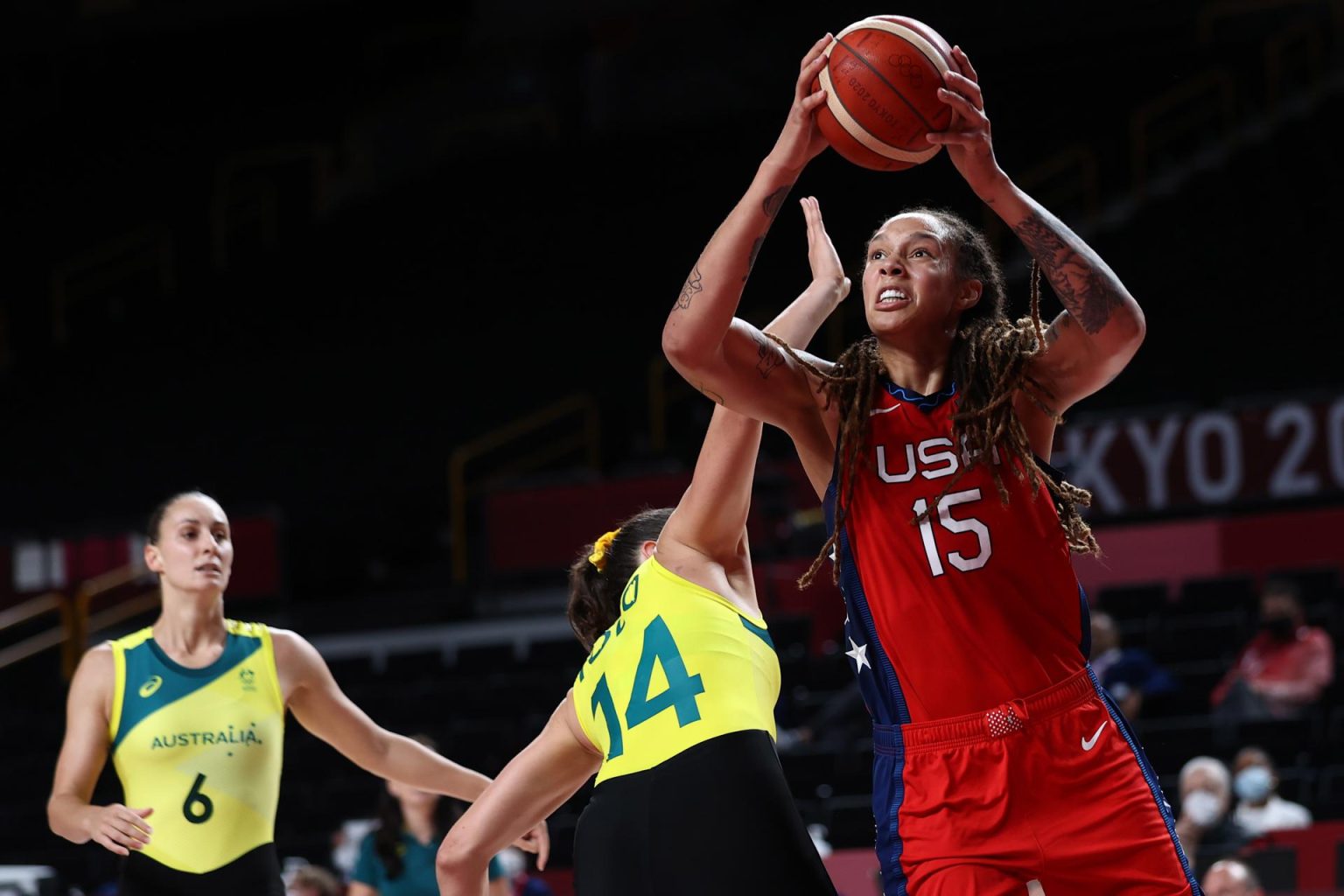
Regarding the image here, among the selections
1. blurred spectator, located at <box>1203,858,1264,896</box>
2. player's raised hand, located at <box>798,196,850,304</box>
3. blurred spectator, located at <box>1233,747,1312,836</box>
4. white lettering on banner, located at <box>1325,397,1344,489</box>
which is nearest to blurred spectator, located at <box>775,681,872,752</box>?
blurred spectator, located at <box>1233,747,1312,836</box>

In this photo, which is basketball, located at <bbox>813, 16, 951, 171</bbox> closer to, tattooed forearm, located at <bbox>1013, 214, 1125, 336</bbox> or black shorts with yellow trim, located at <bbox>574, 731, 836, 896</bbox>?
tattooed forearm, located at <bbox>1013, 214, 1125, 336</bbox>

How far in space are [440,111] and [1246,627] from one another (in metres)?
15.0

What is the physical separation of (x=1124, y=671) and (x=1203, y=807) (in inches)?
72.7

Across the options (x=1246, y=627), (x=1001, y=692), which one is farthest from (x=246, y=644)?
(x=1246, y=627)

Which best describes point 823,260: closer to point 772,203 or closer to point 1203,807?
point 772,203

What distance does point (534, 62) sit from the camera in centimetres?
2377

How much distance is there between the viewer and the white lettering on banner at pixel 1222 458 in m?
13.9

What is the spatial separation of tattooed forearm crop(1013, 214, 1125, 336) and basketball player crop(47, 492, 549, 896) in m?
2.51

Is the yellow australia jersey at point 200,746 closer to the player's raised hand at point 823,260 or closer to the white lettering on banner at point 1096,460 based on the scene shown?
the player's raised hand at point 823,260

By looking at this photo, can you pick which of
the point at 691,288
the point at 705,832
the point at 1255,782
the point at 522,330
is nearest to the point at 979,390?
the point at 691,288

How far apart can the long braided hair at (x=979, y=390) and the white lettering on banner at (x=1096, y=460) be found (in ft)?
32.8

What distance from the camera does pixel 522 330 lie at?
2002 cm

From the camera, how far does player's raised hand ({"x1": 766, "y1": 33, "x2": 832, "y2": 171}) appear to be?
3.79m

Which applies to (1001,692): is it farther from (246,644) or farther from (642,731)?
(246,644)
